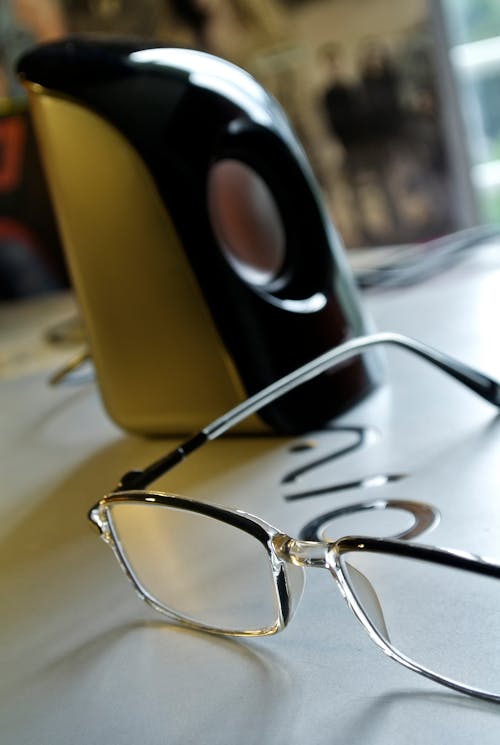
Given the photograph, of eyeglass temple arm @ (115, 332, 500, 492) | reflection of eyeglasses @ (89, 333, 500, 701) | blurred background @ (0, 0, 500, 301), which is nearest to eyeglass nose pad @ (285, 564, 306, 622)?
reflection of eyeglasses @ (89, 333, 500, 701)

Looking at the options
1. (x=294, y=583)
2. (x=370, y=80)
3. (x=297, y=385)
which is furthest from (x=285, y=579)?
(x=370, y=80)

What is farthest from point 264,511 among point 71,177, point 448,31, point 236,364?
point 448,31

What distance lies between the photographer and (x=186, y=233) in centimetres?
41

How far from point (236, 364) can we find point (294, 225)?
9cm

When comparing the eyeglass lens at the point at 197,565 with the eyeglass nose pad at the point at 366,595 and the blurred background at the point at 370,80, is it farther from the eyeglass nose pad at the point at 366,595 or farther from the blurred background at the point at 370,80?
the blurred background at the point at 370,80

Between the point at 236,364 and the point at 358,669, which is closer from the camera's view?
the point at 358,669

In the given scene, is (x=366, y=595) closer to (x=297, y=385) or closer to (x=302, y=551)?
(x=302, y=551)

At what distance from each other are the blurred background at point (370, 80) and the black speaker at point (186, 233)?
1960 millimetres

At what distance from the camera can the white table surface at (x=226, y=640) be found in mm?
224

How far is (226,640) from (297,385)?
169mm

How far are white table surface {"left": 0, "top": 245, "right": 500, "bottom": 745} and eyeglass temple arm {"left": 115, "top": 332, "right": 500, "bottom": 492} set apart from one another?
1 centimetres

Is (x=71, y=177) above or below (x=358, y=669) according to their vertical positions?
above

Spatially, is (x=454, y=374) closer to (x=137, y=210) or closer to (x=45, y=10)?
(x=137, y=210)

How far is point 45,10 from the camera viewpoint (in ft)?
8.56
